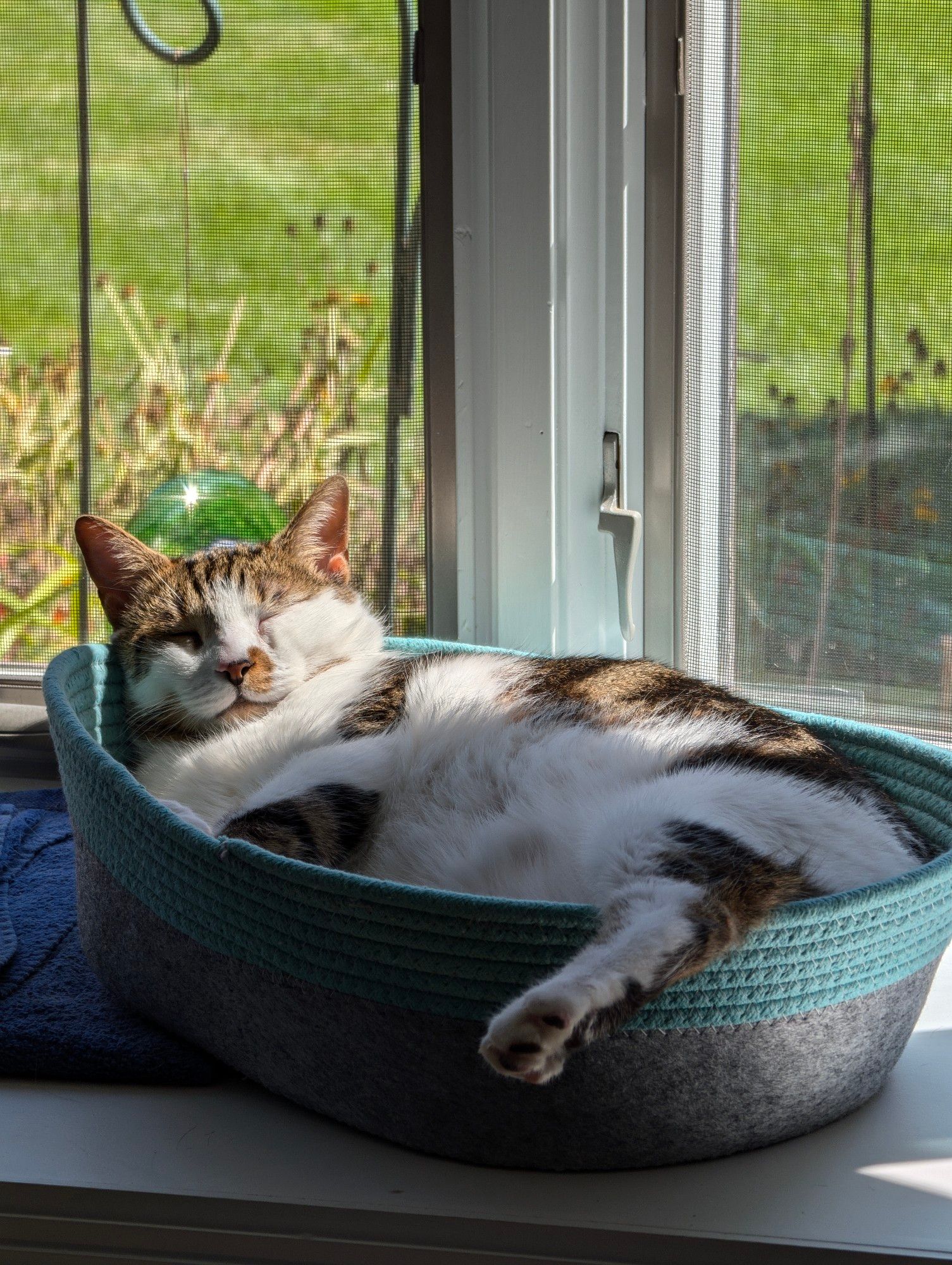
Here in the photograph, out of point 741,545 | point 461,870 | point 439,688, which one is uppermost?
point 741,545

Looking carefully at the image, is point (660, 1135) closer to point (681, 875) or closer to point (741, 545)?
point (681, 875)

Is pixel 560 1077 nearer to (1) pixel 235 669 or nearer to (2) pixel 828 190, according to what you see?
(1) pixel 235 669

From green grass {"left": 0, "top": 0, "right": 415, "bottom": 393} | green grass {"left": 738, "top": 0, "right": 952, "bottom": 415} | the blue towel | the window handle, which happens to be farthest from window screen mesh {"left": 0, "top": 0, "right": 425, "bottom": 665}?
the blue towel

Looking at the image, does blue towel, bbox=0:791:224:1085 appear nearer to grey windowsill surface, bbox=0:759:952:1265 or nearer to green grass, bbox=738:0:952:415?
grey windowsill surface, bbox=0:759:952:1265

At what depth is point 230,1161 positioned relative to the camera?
0.93 meters

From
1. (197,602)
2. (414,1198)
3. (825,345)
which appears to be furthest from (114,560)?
(825,345)

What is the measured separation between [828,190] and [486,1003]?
1.25 metres

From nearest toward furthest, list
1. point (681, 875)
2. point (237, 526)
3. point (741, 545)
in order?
1. point (681, 875)
2. point (741, 545)
3. point (237, 526)

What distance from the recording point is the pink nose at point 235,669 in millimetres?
1284

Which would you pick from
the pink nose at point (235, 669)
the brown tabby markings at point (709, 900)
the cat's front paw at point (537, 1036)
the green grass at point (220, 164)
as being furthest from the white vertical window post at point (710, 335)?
the cat's front paw at point (537, 1036)

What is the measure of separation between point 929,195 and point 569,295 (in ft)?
1.70

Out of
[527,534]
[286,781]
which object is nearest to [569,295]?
[527,534]

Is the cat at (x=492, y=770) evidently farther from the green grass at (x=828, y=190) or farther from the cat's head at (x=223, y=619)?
the green grass at (x=828, y=190)

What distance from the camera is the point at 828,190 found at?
154cm
